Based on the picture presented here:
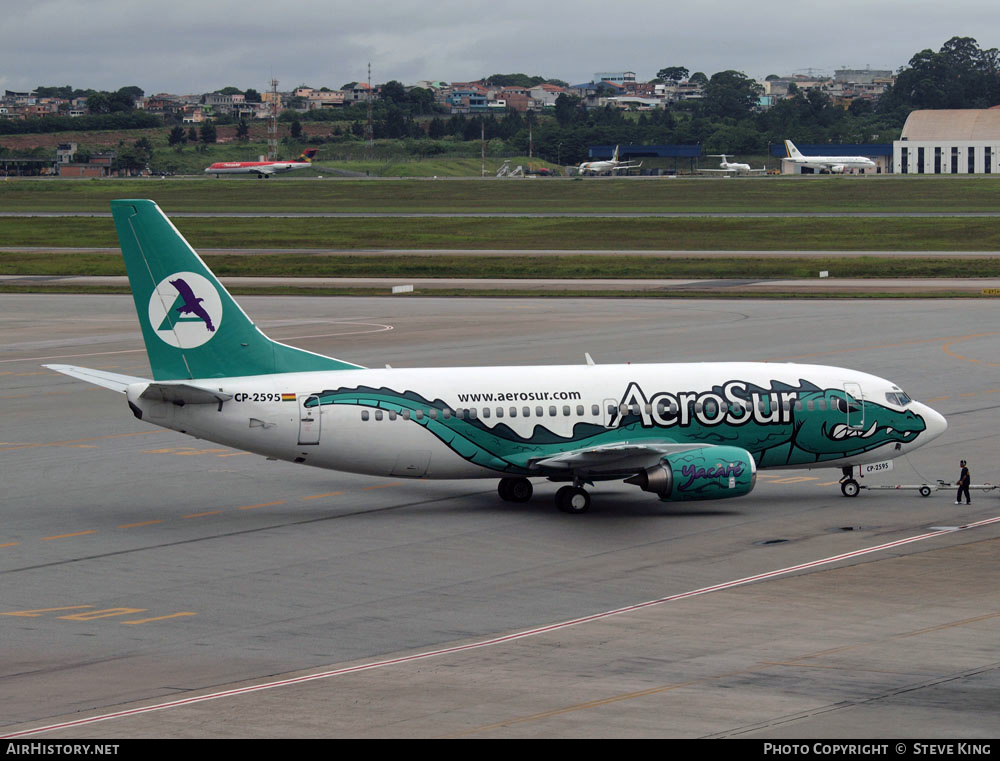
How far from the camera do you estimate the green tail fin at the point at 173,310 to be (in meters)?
37.9

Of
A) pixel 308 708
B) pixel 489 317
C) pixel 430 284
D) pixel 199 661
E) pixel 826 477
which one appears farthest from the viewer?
pixel 430 284

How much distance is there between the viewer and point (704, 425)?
39.5 meters

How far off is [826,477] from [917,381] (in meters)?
18.5

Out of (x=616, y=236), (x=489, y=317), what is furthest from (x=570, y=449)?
(x=616, y=236)

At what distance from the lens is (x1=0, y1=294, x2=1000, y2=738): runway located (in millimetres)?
21859

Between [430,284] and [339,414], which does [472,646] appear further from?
[430,284]

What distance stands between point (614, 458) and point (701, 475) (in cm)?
243

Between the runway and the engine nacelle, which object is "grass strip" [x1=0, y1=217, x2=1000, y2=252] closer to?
the runway

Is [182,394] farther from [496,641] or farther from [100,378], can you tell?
[496,641]

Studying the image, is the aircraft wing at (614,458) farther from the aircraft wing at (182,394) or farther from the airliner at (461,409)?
the aircraft wing at (182,394)

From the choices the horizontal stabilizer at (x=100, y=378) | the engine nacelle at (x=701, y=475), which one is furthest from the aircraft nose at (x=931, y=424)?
the horizontal stabilizer at (x=100, y=378)

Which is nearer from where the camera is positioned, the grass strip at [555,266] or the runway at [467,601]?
the runway at [467,601]

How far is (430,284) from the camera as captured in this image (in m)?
107

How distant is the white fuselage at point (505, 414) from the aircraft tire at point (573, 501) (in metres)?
1.23
